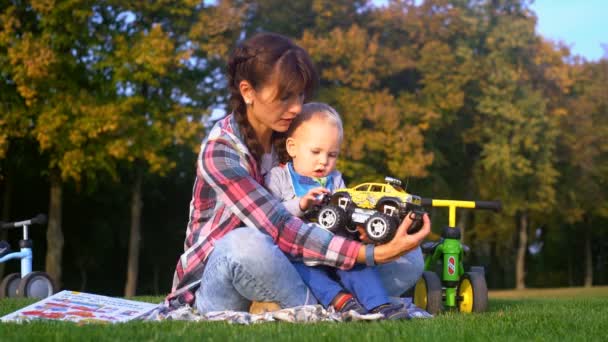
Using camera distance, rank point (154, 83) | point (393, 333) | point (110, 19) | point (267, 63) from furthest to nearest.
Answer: point (110, 19)
point (154, 83)
point (267, 63)
point (393, 333)

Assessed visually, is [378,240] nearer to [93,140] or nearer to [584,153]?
[93,140]

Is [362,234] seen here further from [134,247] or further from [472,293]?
[134,247]

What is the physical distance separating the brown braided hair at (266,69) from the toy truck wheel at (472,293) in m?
2.42

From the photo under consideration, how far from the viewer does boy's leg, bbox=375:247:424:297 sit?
4.73 m

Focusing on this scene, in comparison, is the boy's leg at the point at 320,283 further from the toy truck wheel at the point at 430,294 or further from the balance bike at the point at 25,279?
the balance bike at the point at 25,279

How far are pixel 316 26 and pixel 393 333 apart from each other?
2100 centimetres

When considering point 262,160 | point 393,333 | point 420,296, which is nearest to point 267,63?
point 262,160

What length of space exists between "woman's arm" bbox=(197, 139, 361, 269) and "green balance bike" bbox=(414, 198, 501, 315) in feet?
6.29

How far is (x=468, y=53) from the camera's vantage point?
2534cm

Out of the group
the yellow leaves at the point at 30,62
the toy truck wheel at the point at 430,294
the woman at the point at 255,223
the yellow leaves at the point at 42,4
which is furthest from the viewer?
the yellow leaves at the point at 42,4

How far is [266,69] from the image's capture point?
4496 mm

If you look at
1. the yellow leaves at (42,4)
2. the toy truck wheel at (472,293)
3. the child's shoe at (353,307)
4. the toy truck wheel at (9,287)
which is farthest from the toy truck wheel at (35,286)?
the yellow leaves at (42,4)

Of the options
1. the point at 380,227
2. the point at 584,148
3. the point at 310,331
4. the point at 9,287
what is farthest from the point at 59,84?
the point at 584,148

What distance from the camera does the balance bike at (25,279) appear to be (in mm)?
9672
